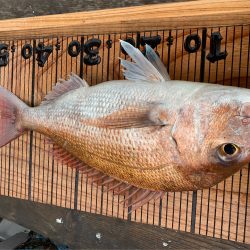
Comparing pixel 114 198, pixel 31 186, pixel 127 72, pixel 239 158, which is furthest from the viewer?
pixel 31 186

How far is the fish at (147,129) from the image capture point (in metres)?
1.45

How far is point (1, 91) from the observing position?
2.11 m

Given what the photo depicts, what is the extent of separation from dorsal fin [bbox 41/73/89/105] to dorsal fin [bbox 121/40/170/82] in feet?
1.02

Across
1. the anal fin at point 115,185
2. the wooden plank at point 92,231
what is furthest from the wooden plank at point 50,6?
the wooden plank at point 92,231

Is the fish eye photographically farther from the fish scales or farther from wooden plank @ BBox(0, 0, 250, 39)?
wooden plank @ BBox(0, 0, 250, 39)

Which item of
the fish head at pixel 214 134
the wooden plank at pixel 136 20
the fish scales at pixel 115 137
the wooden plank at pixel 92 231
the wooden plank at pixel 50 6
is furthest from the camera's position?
the wooden plank at pixel 92 231

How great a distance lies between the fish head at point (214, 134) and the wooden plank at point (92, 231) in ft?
3.51

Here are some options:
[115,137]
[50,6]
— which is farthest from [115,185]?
[50,6]

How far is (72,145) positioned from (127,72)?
43 cm

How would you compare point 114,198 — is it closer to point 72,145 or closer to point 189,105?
point 72,145

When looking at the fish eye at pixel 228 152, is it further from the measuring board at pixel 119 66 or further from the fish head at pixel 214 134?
the measuring board at pixel 119 66

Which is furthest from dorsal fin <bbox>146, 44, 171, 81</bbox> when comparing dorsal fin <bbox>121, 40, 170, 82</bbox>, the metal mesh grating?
the metal mesh grating

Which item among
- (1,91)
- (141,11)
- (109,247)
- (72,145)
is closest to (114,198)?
(72,145)

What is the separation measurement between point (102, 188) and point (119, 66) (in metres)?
0.66
